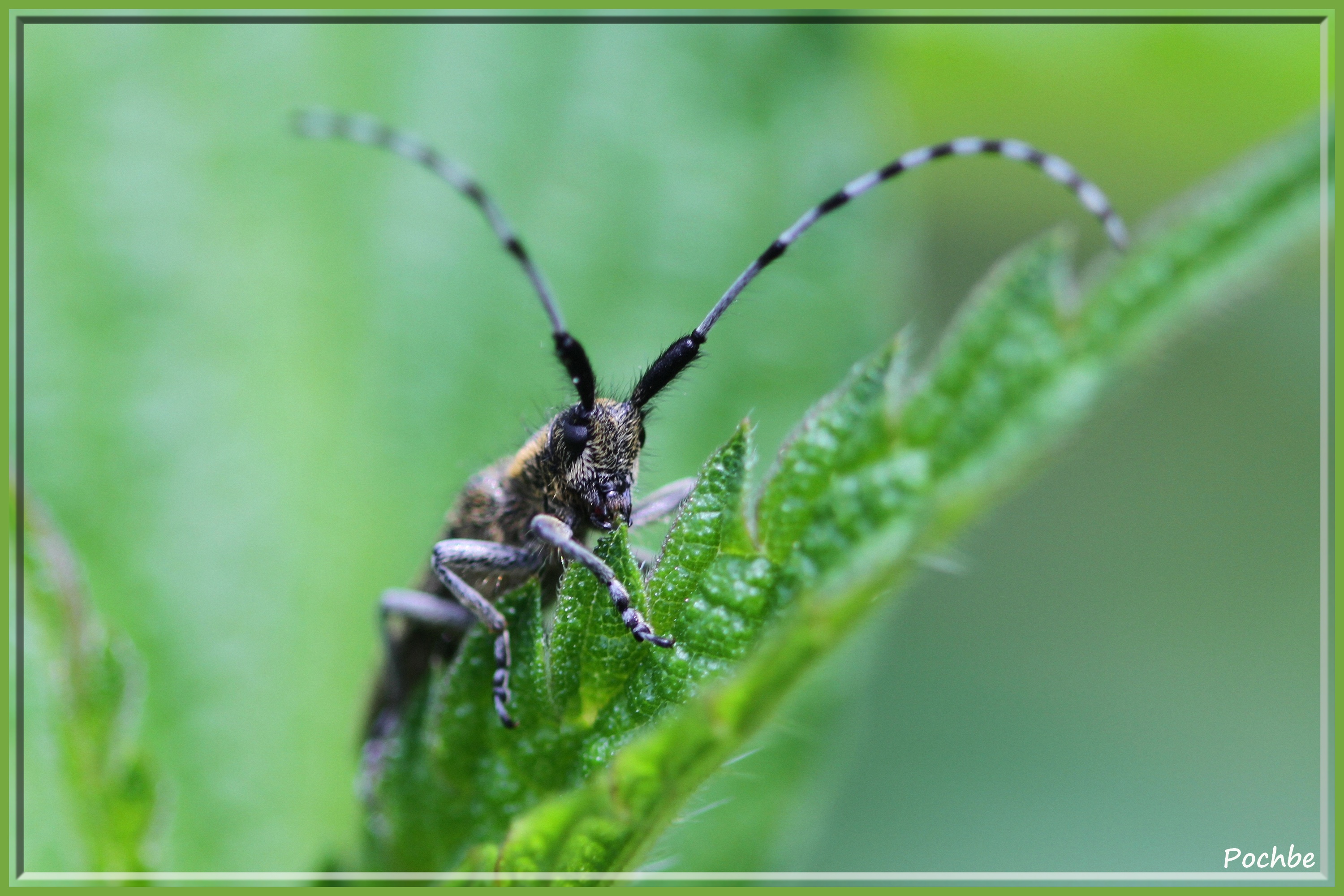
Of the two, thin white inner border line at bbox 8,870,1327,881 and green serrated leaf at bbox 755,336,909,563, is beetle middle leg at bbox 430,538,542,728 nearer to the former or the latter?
thin white inner border line at bbox 8,870,1327,881

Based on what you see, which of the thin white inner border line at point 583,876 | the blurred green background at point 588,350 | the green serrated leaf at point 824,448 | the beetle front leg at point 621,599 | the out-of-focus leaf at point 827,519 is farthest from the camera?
the blurred green background at point 588,350

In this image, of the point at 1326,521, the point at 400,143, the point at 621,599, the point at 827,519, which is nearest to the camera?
the point at 827,519

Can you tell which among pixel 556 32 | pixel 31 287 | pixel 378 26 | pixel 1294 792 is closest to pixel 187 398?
pixel 31 287

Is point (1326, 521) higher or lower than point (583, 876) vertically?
higher

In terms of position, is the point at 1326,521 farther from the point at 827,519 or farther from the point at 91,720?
the point at 91,720

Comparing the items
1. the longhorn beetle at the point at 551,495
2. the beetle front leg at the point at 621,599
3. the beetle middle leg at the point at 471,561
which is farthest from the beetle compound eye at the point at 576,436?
the beetle front leg at the point at 621,599

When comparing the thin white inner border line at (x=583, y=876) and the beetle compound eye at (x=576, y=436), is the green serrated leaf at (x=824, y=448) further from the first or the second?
the beetle compound eye at (x=576, y=436)

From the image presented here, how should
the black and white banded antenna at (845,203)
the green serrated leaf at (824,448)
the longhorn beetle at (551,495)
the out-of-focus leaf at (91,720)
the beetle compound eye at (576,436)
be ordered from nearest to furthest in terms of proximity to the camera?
the green serrated leaf at (824,448), the out-of-focus leaf at (91,720), the black and white banded antenna at (845,203), the longhorn beetle at (551,495), the beetle compound eye at (576,436)

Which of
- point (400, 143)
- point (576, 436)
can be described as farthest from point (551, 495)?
point (400, 143)
